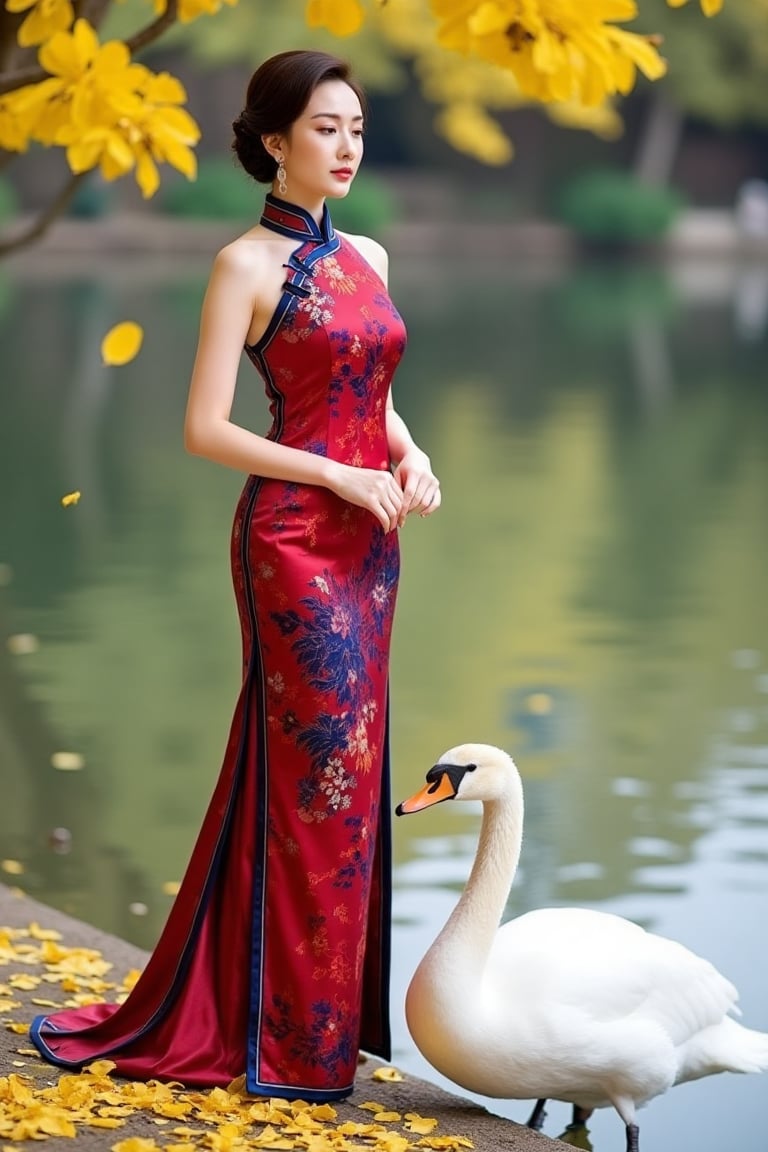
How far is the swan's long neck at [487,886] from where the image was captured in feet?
9.52

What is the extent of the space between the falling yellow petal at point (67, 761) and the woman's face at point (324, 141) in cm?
275

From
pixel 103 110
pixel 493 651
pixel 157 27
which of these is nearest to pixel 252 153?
pixel 103 110

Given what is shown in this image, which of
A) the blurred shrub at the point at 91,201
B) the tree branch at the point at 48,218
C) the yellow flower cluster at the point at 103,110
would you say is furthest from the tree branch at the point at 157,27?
the blurred shrub at the point at 91,201

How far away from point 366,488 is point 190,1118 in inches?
37.0

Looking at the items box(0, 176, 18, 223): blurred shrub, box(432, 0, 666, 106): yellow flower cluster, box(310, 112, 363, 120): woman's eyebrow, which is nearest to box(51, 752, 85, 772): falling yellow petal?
box(310, 112, 363, 120): woman's eyebrow

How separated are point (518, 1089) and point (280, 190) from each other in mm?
1404

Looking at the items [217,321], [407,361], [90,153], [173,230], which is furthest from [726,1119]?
[173,230]

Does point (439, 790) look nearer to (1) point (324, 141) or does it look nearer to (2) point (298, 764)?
(2) point (298, 764)

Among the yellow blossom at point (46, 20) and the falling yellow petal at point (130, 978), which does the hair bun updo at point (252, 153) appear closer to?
the yellow blossom at point (46, 20)

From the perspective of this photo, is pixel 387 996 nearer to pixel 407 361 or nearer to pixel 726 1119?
pixel 726 1119

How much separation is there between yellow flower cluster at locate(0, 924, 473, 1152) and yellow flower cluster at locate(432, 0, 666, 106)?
59.1 inches

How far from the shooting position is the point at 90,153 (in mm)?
2814

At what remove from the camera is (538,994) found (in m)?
2.88

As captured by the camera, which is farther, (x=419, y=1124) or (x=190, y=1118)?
(x=419, y=1124)
